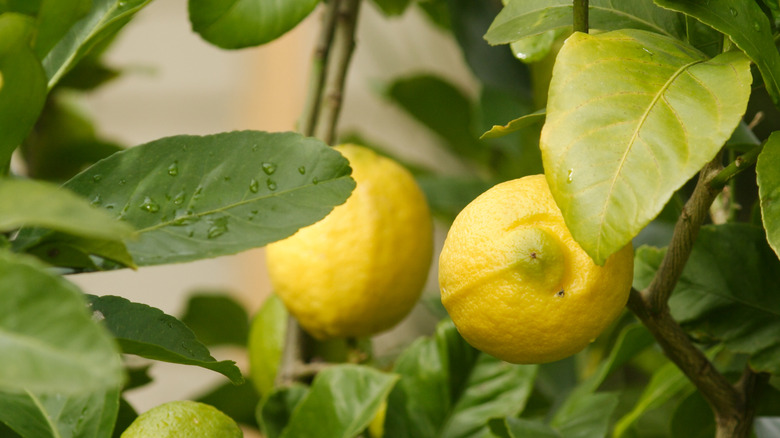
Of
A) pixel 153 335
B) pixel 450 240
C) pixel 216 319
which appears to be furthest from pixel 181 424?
pixel 216 319

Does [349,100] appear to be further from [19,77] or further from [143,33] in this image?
[19,77]

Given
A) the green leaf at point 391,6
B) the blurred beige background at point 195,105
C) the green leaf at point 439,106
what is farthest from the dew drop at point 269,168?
the blurred beige background at point 195,105

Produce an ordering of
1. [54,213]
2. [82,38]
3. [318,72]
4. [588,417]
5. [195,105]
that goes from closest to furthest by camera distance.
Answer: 1. [54,213]
2. [82,38]
3. [588,417]
4. [318,72]
5. [195,105]

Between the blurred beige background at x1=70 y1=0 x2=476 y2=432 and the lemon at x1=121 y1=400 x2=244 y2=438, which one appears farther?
the blurred beige background at x1=70 y1=0 x2=476 y2=432

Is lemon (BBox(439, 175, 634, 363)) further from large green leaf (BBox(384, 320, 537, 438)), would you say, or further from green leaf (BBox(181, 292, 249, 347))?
green leaf (BBox(181, 292, 249, 347))

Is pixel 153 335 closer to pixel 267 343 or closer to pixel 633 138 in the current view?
pixel 633 138

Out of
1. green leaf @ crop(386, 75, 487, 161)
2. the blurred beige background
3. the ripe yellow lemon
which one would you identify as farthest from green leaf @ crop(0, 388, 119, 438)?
the blurred beige background

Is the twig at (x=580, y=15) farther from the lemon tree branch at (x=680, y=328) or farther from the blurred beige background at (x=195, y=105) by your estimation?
the blurred beige background at (x=195, y=105)

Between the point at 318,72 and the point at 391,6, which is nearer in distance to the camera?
the point at 318,72
